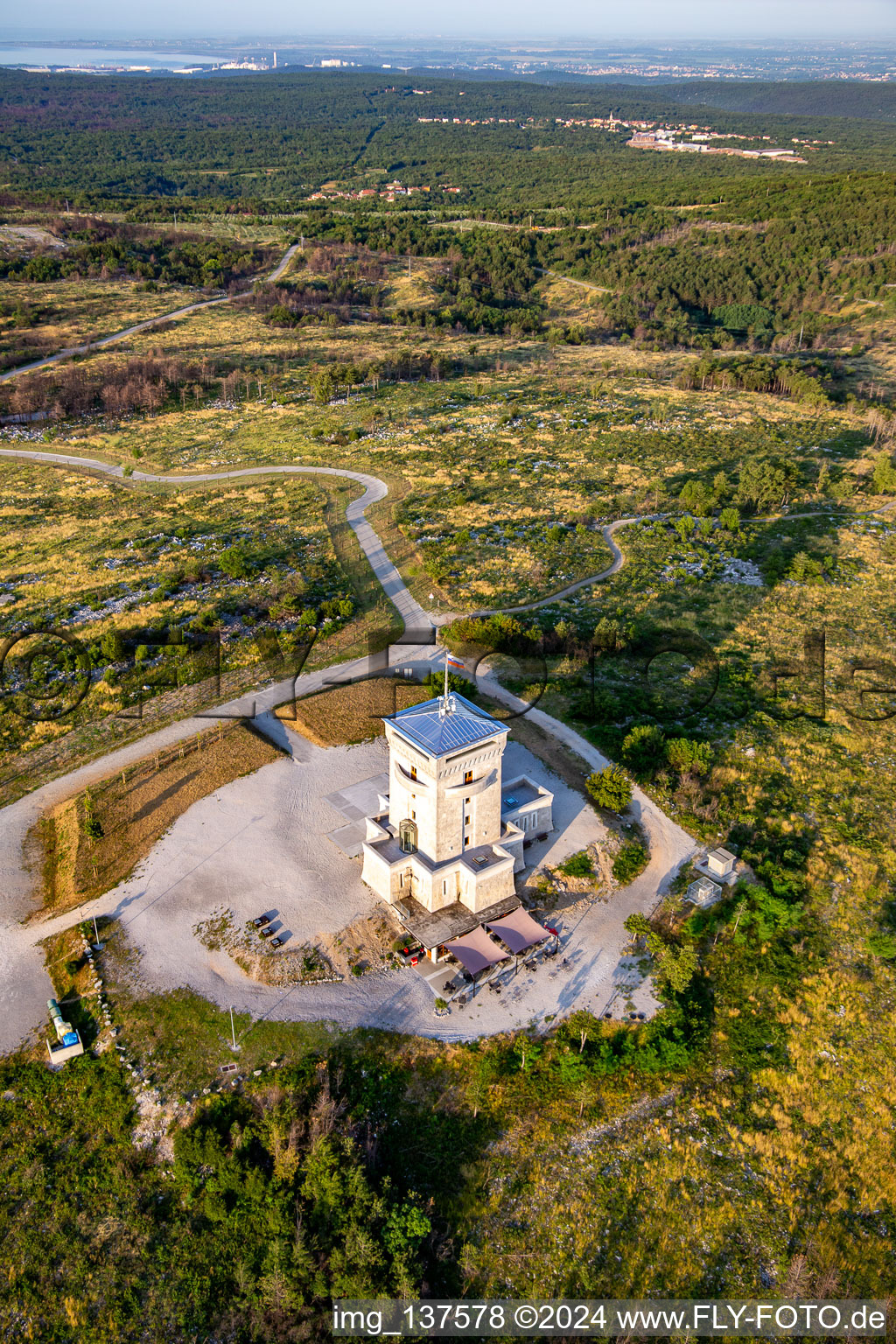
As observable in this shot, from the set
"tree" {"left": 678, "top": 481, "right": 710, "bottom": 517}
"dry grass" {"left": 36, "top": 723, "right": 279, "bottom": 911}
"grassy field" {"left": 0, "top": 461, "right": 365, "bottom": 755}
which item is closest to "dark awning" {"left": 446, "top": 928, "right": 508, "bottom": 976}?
"dry grass" {"left": 36, "top": 723, "right": 279, "bottom": 911}

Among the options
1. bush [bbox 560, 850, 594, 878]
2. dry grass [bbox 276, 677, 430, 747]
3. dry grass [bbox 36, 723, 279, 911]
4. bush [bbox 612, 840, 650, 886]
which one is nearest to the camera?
bush [bbox 560, 850, 594, 878]

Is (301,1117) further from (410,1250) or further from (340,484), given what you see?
(340,484)

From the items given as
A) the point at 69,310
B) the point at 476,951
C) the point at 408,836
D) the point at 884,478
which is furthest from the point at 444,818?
the point at 69,310

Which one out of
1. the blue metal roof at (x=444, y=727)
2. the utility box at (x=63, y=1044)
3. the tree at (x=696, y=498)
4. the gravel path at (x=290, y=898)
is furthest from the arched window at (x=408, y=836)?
the tree at (x=696, y=498)

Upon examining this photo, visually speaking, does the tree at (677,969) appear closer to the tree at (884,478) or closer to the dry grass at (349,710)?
the dry grass at (349,710)

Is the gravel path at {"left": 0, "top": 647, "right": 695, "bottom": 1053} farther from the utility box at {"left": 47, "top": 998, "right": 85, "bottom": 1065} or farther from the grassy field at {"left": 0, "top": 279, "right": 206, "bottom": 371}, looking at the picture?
the grassy field at {"left": 0, "top": 279, "right": 206, "bottom": 371}

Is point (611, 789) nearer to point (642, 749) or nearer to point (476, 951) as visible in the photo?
point (642, 749)
